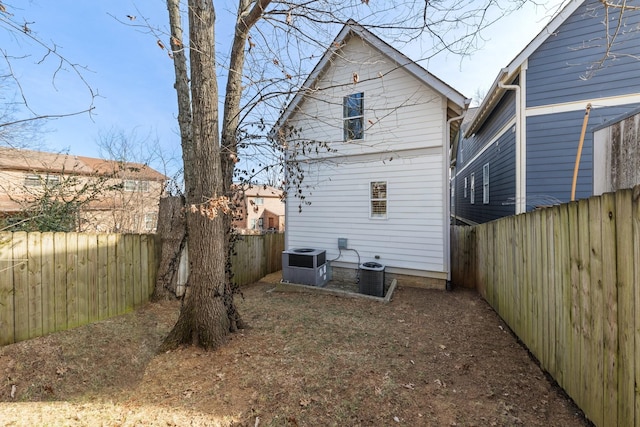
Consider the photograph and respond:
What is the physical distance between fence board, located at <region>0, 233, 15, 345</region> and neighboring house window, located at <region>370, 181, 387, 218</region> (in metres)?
7.14

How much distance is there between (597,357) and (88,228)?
31.5 feet

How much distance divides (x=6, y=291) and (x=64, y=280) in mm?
591

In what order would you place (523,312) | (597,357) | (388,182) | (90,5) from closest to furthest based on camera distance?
(597,357)
(523,312)
(90,5)
(388,182)

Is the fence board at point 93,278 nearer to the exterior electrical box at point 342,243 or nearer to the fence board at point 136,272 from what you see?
the fence board at point 136,272

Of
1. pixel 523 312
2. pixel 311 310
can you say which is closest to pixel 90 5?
pixel 311 310

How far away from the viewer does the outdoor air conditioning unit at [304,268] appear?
284 inches

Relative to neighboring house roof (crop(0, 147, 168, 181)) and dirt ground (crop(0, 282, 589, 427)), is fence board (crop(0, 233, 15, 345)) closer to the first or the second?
dirt ground (crop(0, 282, 589, 427))

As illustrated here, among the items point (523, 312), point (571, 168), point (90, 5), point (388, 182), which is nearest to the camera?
point (523, 312)

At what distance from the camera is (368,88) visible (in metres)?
8.05

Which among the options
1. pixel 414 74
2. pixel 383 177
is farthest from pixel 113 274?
pixel 414 74

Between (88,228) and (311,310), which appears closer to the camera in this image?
(311,310)

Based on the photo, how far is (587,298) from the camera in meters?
2.25

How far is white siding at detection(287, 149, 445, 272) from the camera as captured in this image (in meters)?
7.23

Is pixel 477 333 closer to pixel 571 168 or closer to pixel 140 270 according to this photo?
pixel 571 168
